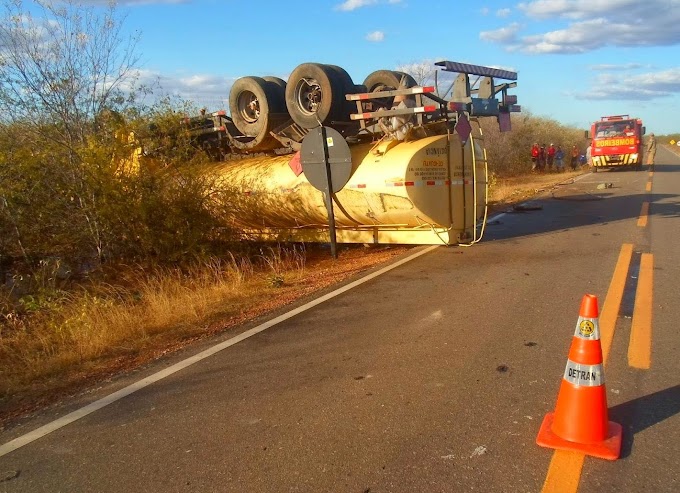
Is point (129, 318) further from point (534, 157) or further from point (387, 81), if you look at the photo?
point (534, 157)

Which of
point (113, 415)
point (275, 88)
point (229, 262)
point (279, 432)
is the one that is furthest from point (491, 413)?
point (275, 88)

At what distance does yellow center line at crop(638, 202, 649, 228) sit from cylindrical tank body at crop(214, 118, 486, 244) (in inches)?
140

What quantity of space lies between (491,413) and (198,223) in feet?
22.1

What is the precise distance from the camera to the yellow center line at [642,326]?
444 centimetres

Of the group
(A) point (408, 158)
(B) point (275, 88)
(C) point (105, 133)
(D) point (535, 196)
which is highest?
(B) point (275, 88)

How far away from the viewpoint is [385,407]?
3.84 m

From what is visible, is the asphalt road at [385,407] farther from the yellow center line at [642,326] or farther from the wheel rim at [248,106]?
the wheel rim at [248,106]

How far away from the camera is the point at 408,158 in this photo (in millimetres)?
8812

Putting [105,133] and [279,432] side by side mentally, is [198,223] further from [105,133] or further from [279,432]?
[279,432]

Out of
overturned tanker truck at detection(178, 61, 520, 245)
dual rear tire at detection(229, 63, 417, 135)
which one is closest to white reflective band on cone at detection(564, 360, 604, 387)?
overturned tanker truck at detection(178, 61, 520, 245)

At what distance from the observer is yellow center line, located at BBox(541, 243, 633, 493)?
9.36ft

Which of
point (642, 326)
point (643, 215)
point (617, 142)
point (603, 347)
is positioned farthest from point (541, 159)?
point (603, 347)

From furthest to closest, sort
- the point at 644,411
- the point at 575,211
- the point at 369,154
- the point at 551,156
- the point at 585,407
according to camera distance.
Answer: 1. the point at 551,156
2. the point at 575,211
3. the point at 369,154
4. the point at 644,411
5. the point at 585,407

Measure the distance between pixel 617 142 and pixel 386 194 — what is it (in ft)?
89.5
